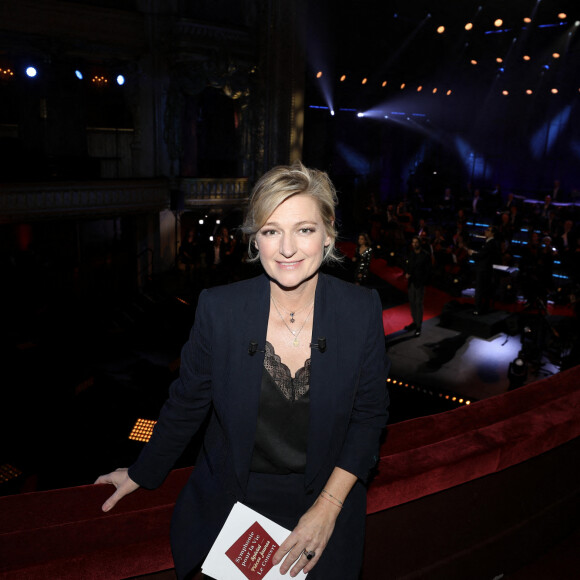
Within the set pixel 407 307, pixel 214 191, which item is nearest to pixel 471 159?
pixel 214 191

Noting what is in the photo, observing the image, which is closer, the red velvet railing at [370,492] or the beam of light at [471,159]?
the red velvet railing at [370,492]

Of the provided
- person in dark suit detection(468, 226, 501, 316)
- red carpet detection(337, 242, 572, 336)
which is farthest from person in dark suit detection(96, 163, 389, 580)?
person in dark suit detection(468, 226, 501, 316)

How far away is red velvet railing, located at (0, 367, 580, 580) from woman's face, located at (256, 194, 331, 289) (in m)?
0.70

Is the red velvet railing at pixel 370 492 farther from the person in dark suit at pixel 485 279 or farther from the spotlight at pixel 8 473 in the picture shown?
the person in dark suit at pixel 485 279

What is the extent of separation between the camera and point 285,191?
149 centimetres

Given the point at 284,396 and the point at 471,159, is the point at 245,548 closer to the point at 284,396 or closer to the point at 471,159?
the point at 284,396

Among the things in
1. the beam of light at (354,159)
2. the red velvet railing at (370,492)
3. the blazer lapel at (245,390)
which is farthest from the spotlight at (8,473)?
the beam of light at (354,159)

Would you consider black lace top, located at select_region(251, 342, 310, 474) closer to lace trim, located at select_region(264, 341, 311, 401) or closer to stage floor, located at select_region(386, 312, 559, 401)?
lace trim, located at select_region(264, 341, 311, 401)

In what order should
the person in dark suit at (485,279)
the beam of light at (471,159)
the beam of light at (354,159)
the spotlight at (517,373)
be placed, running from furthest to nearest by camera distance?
1. the beam of light at (471,159)
2. the beam of light at (354,159)
3. the person in dark suit at (485,279)
4. the spotlight at (517,373)

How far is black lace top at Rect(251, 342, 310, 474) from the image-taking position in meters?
1.57

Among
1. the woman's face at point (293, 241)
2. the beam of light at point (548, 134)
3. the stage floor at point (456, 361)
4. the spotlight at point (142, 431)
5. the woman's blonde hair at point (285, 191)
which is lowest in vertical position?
the stage floor at point (456, 361)

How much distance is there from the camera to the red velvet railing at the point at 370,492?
1312mm

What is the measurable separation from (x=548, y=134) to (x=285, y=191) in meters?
25.5

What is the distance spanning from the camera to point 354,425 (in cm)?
163
